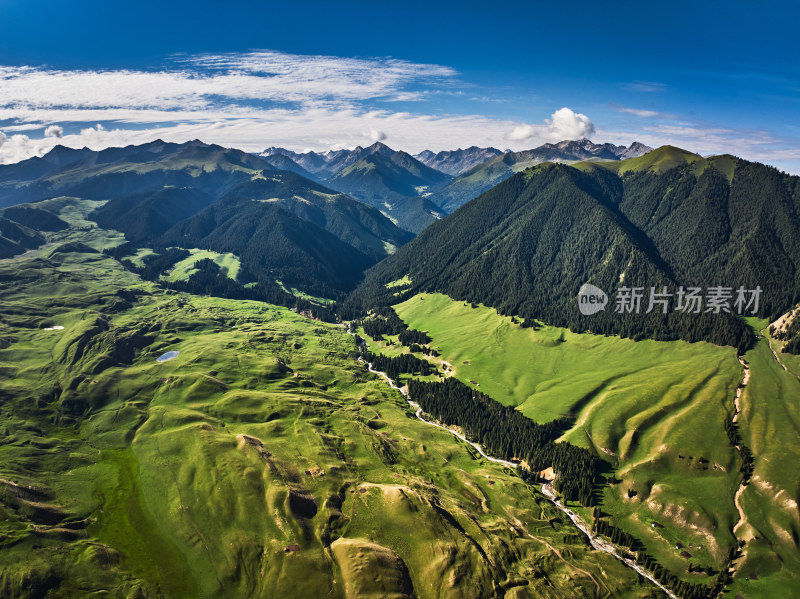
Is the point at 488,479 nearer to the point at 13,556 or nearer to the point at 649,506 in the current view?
the point at 649,506

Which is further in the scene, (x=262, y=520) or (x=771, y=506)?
(x=771, y=506)

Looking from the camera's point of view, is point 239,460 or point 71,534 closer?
point 71,534

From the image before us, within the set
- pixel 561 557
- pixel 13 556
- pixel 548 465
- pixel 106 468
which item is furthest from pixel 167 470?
pixel 548 465

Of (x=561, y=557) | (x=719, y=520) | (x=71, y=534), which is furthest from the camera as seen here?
(x=719, y=520)

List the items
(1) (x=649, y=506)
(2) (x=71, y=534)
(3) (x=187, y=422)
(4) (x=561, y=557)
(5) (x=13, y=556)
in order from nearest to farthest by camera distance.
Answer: (5) (x=13, y=556) → (2) (x=71, y=534) → (4) (x=561, y=557) → (1) (x=649, y=506) → (3) (x=187, y=422)

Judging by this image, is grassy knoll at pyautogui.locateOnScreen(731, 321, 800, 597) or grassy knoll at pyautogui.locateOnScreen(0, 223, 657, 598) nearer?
grassy knoll at pyautogui.locateOnScreen(0, 223, 657, 598)

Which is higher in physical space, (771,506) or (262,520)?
(771,506)

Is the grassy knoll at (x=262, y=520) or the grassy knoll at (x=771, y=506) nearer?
the grassy knoll at (x=262, y=520)

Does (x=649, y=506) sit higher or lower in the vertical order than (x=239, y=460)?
lower

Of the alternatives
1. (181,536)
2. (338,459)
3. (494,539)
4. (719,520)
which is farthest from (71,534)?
(719,520)
